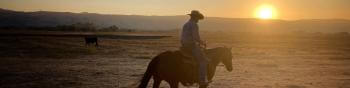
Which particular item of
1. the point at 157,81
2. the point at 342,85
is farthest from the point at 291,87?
the point at 157,81

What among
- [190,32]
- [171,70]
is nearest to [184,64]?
[171,70]

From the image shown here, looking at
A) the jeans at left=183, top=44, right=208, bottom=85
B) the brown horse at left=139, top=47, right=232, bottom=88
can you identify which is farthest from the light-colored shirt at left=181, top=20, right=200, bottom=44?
the brown horse at left=139, top=47, right=232, bottom=88

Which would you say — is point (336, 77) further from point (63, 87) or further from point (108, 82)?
point (63, 87)

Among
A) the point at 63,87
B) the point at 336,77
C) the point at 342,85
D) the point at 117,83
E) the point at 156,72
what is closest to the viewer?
the point at 156,72

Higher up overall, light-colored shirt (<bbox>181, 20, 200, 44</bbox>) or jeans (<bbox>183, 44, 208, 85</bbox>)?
light-colored shirt (<bbox>181, 20, 200, 44</bbox>)

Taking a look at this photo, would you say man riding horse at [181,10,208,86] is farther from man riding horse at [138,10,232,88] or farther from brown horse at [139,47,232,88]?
brown horse at [139,47,232,88]

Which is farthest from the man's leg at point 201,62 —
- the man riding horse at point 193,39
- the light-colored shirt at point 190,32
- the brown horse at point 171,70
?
the light-colored shirt at point 190,32

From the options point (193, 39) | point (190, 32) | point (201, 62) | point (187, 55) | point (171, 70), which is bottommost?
point (171, 70)

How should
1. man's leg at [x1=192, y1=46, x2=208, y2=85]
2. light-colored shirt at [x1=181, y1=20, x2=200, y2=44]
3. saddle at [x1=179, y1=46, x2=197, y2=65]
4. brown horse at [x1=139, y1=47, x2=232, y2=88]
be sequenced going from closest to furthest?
brown horse at [x1=139, y1=47, x2=232, y2=88], light-colored shirt at [x1=181, y1=20, x2=200, y2=44], saddle at [x1=179, y1=46, x2=197, y2=65], man's leg at [x1=192, y1=46, x2=208, y2=85]

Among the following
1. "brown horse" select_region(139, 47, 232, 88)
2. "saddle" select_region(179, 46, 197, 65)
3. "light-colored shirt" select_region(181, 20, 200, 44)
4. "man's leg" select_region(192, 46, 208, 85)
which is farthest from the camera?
"man's leg" select_region(192, 46, 208, 85)

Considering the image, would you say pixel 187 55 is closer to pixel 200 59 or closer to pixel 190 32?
pixel 200 59

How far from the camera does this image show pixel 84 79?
16.2 meters

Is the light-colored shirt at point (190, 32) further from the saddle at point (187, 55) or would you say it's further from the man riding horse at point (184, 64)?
the saddle at point (187, 55)

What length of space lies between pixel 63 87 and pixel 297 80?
26.4 ft
